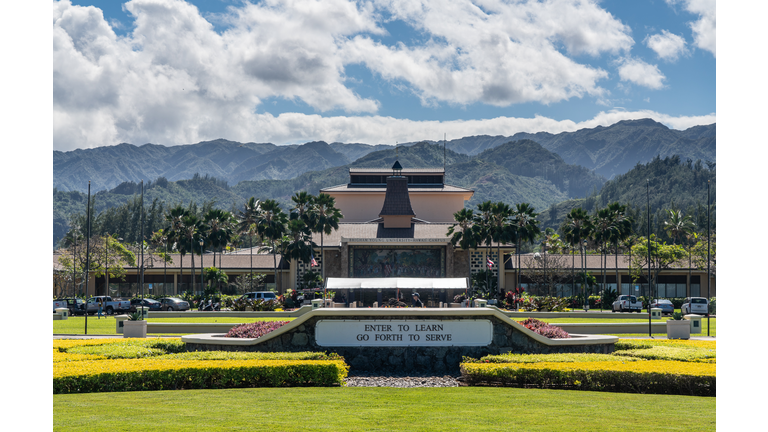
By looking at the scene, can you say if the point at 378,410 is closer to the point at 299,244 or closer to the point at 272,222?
the point at 299,244

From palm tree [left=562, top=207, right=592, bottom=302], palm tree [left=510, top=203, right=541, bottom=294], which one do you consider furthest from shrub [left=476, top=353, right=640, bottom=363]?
palm tree [left=562, top=207, right=592, bottom=302]

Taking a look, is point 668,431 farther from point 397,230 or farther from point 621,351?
point 397,230

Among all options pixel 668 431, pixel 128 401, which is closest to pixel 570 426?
pixel 668 431

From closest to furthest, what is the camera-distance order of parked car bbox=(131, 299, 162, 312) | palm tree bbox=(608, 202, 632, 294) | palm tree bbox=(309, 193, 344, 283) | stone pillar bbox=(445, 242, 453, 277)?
parked car bbox=(131, 299, 162, 312)
stone pillar bbox=(445, 242, 453, 277)
palm tree bbox=(608, 202, 632, 294)
palm tree bbox=(309, 193, 344, 283)

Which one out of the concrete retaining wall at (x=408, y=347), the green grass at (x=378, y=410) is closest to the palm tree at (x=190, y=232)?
the concrete retaining wall at (x=408, y=347)

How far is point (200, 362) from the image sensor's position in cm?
1574

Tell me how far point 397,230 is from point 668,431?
184 feet

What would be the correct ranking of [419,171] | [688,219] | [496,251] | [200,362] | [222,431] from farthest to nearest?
1. [688,219]
2. [419,171]
3. [496,251]
4. [200,362]
5. [222,431]

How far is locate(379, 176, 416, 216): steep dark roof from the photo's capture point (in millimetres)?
66750

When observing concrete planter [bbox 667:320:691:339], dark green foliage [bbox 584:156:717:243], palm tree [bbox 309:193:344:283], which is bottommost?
concrete planter [bbox 667:320:691:339]

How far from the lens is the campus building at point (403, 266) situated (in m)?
59.3

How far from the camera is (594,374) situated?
1494 cm

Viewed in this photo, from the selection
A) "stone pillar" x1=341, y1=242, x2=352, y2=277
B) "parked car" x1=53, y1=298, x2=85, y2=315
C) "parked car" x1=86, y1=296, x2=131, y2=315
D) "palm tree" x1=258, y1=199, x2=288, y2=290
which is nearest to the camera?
"parked car" x1=53, y1=298, x2=85, y2=315

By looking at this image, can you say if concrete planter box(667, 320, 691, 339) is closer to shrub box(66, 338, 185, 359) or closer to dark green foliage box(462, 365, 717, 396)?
dark green foliage box(462, 365, 717, 396)
